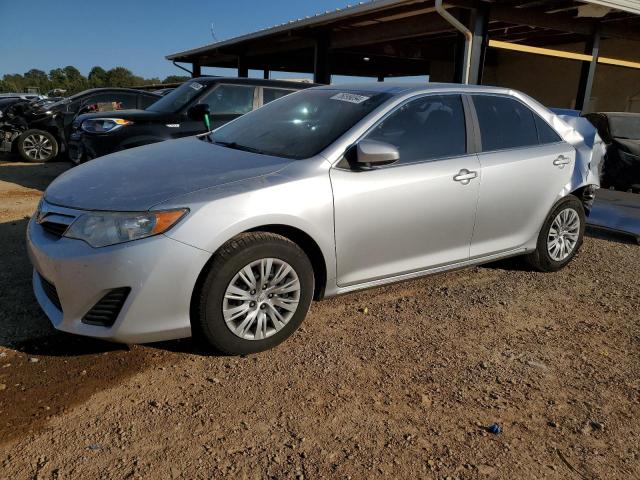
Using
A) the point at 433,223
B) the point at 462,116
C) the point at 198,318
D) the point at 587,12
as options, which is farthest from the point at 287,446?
the point at 587,12

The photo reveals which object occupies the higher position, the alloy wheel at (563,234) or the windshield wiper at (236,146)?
the windshield wiper at (236,146)

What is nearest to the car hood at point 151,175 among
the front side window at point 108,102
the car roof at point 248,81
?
the car roof at point 248,81

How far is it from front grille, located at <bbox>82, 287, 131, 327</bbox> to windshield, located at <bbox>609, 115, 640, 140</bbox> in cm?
818

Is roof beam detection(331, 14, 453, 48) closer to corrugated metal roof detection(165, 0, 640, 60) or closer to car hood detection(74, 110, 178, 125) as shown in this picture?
corrugated metal roof detection(165, 0, 640, 60)

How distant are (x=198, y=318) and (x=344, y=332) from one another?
3.33 ft

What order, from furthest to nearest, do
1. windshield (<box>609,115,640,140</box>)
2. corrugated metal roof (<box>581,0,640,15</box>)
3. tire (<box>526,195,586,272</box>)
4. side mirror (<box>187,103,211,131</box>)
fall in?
1. corrugated metal roof (<box>581,0,640,15</box>)
2. windshield (<box>609,115,640,140</box>)
3. side mirror (<box>187,103,211,131</box>)
4. tire (<box>526,195,586,272</box>)

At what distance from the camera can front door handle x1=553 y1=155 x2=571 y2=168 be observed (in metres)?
4.31

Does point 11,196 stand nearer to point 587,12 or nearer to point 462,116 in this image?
point 462,116

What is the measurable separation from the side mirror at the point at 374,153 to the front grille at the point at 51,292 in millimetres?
1891

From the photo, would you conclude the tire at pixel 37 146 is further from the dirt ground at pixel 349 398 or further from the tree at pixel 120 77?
the tree at pixel 120 77

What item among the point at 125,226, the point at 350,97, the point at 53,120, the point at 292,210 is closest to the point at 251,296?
the point at 292,210

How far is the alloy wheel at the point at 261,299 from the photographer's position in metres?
2.85

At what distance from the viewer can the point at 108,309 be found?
8.61ft

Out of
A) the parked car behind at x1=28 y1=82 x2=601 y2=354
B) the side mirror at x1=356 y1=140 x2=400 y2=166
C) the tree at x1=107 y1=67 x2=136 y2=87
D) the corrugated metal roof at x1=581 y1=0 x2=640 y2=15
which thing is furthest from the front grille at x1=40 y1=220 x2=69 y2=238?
the tree at x1=107 y1=67 x2=136 y2=87
